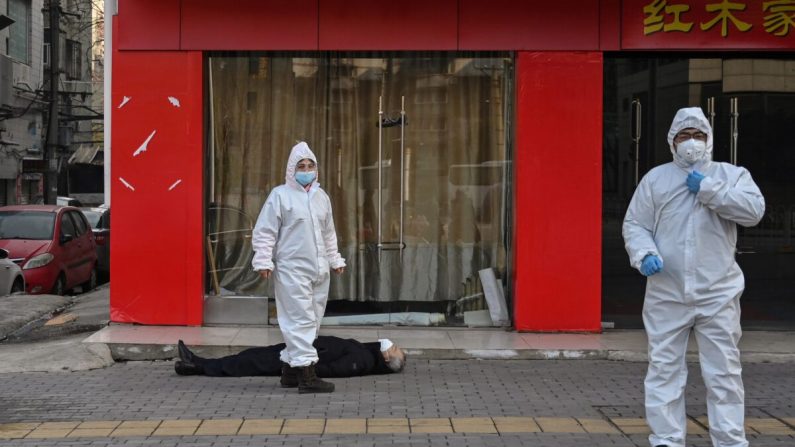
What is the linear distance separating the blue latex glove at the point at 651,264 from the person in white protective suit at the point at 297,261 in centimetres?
290

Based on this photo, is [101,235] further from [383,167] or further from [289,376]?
[289,376]

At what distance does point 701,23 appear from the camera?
33.3 feet

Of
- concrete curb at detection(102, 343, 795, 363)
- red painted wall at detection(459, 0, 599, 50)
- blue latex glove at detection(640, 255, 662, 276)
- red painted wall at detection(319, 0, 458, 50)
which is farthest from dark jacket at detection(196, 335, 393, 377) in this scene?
red painted wall at detection(459, 0, 599, 50)

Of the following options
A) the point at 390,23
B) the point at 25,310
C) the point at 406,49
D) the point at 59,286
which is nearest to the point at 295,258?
the point at 406,49

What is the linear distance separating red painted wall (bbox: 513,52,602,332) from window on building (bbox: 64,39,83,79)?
3140cm

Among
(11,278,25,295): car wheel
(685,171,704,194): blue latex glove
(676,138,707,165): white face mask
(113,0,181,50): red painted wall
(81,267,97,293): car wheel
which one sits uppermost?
(113,0,181,50): red painted wall

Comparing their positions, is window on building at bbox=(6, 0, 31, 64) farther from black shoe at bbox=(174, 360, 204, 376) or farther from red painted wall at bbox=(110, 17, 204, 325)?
black shoe at bbox=(174, 360, 204, 376)

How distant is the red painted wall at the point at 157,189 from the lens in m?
10.2

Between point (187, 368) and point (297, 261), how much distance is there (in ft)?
4.88

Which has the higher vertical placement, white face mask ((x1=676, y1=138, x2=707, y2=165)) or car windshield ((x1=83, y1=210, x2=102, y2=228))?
white face mask ((x1=676, y1=138, x2=707, y2=165))

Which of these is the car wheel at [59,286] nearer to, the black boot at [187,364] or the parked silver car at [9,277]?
the parked silver car at [9,277]

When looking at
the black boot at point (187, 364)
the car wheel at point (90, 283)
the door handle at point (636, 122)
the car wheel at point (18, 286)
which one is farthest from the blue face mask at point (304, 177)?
the car wheel at point (90, 283)

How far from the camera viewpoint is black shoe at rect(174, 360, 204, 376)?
818 cm

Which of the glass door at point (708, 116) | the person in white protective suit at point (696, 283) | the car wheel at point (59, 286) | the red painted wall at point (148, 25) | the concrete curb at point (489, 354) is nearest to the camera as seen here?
Result: the person in white protective suit at point (696, 283)
